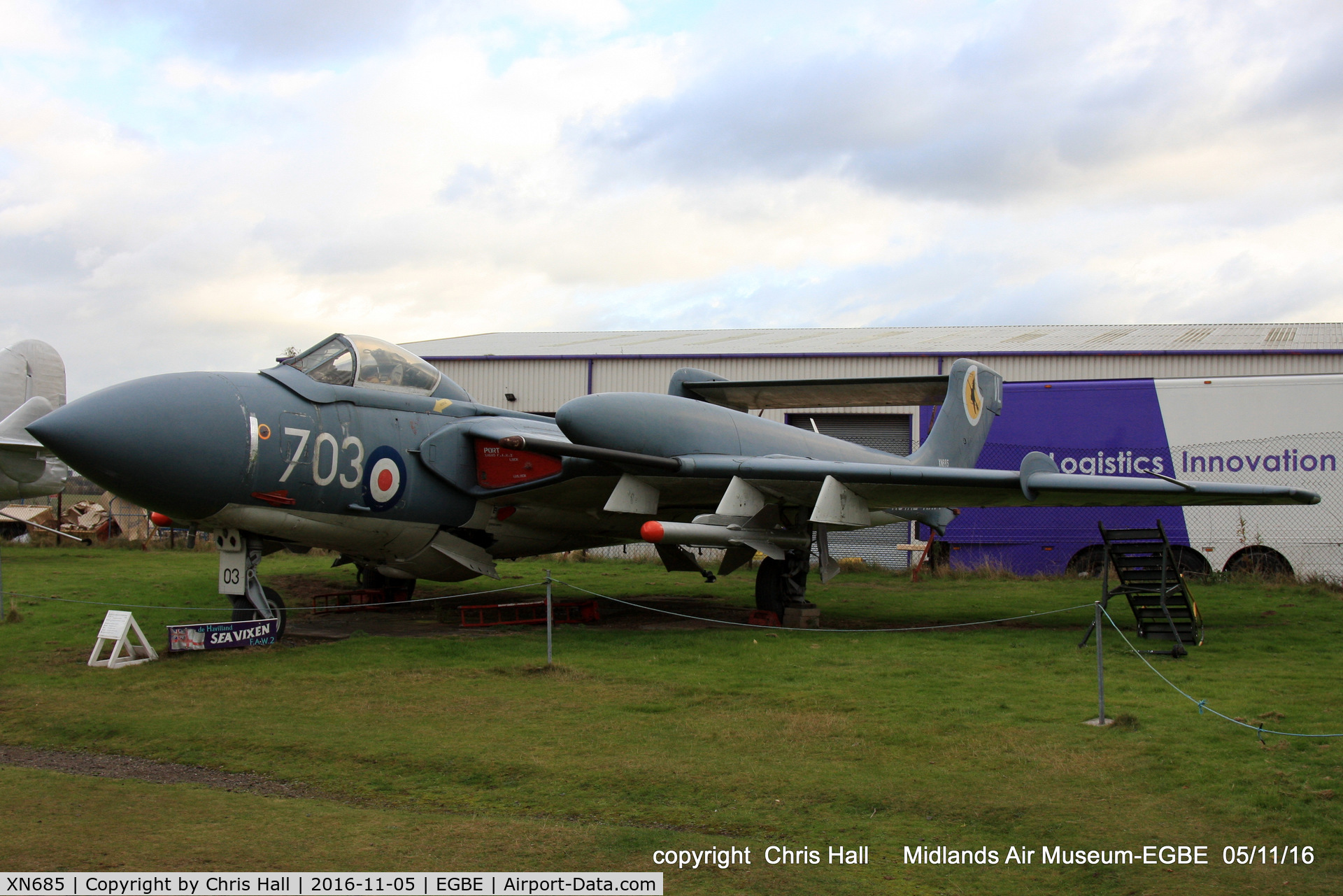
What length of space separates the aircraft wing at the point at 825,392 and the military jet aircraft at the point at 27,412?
12041 mm

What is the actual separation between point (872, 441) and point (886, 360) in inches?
74.7

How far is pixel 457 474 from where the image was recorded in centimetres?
1105

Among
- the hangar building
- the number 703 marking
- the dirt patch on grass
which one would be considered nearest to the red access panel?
the number 703 marking

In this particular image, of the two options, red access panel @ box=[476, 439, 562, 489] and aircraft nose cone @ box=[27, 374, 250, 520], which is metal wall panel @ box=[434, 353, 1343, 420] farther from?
aircraft nose cone @ box=[27, 374, 250, 520]

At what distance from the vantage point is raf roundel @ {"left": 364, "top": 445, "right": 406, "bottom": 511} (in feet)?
33.9

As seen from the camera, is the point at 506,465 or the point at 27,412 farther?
the point at 27,412

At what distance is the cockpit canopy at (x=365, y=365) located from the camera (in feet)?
34.1

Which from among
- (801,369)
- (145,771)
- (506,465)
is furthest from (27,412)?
(145,771)

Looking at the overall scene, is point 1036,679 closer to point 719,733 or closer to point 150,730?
point 719,733

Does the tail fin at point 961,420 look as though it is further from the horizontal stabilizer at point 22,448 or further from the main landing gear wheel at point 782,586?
the horizontal stabilizer at point 22,448

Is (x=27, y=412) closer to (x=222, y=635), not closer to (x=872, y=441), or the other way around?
(x=222, y=635)
